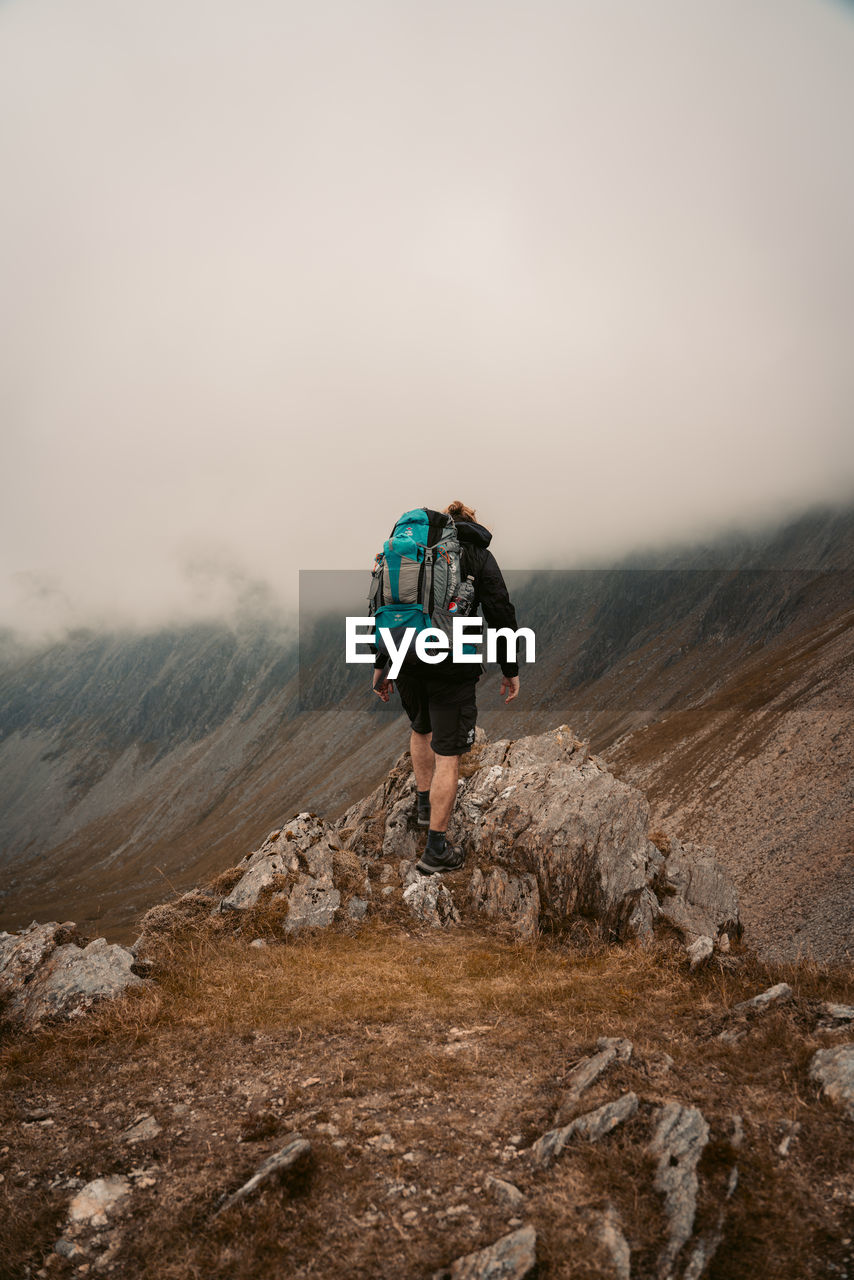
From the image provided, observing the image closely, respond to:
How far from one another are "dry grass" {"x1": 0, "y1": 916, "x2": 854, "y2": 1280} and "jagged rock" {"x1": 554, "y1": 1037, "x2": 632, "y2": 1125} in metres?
0.13

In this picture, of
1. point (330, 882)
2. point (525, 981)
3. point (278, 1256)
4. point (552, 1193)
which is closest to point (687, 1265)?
point (552, 1193)

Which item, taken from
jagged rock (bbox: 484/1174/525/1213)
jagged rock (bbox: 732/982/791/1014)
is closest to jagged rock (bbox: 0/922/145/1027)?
jagged rock (bbox: 484/1174/525/1213)

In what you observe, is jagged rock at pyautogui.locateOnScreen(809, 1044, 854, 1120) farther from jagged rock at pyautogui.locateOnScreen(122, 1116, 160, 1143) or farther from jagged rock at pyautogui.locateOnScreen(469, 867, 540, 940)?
jagged rock at pyautogui.locateOnScreen(469, 867, 540, 940)

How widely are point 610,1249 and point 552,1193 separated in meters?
0.53

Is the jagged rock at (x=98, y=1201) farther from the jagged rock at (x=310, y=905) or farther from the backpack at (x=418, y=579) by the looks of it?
the backpack at (x=418, y=579)

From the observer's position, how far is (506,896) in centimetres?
1223

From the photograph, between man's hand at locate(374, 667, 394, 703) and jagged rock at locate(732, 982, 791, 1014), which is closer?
jagged rock at locate(732, 982, 791, 1014)

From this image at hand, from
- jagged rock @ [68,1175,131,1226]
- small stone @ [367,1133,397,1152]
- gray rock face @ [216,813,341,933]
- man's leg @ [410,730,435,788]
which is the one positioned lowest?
gray rock face @ [216,813,341,933]

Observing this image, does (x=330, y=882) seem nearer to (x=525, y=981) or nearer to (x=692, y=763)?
(x=525, y=981)

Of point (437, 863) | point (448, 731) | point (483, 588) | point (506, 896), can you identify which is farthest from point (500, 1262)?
point (506, 896)

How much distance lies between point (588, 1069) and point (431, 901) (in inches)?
254

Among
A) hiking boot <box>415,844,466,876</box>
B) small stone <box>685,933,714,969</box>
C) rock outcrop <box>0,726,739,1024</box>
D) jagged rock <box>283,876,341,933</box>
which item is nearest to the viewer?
small stone <box>685,933,714,969</box>

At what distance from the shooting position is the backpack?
9.89m

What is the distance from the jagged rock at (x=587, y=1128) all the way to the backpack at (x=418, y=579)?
6335 mm
